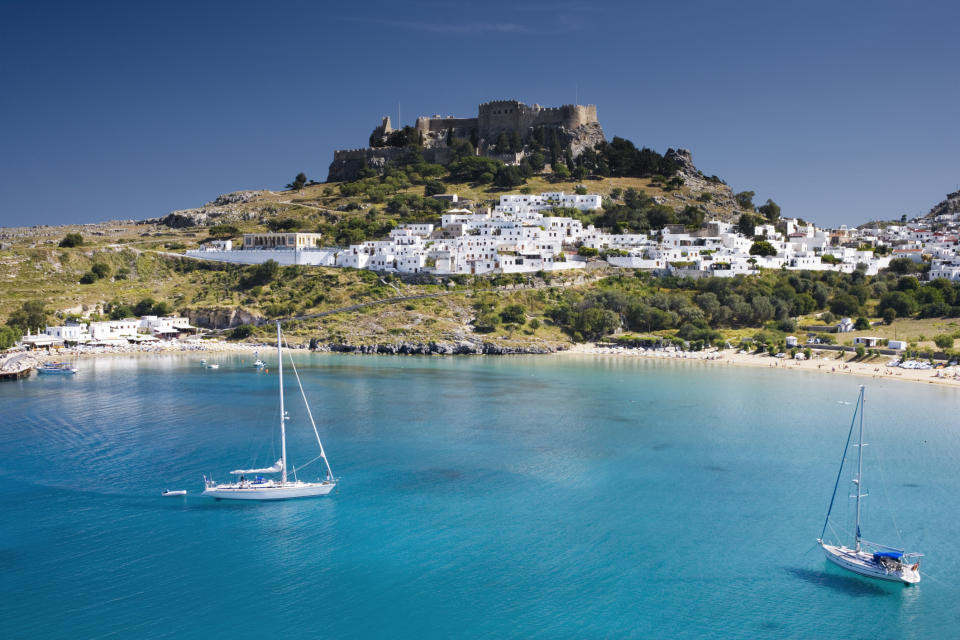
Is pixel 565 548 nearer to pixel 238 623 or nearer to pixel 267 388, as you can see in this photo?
pixel 238 623

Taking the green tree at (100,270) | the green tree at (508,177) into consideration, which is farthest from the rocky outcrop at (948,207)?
the green tree at (100,270)

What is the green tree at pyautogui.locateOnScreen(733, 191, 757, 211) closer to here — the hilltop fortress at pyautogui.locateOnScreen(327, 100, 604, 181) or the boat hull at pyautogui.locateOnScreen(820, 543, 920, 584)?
the hilltop fortress at pyautogui.locateOnScreen(327, 100, 604, 181)

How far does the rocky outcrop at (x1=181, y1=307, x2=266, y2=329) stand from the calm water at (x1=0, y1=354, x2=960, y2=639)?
2363 centimetres

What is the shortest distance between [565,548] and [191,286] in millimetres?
52072

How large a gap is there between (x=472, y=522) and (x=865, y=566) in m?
8.19

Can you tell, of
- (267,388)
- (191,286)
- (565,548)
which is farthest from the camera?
Answer: (191,286)

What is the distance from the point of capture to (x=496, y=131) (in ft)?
270

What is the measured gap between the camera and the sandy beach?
130ft

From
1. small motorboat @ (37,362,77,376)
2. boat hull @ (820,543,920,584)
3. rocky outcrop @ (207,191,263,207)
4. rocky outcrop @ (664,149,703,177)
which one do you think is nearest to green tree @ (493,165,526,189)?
rocky outcrop @ (664,149,703,177)

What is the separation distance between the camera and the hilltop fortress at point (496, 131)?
266 ft

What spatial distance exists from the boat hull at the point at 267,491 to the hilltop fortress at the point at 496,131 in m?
64.5

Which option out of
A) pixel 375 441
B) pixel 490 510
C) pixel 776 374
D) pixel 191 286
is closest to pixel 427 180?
pixel 191 286

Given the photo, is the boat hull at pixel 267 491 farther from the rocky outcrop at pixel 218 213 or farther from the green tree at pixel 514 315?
the rocky outcrop at pixel 218 213

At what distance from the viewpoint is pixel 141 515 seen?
17531mm
